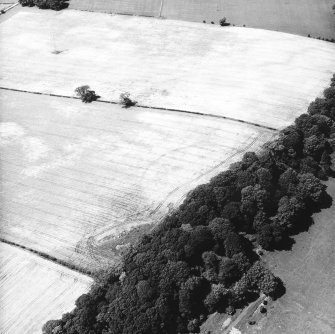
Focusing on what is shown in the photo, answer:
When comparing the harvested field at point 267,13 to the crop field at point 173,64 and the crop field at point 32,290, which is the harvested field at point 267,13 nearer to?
the crop field at point 173,64

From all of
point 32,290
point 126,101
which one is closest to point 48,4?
point 126,101

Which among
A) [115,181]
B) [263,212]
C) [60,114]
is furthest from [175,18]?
[263,212]

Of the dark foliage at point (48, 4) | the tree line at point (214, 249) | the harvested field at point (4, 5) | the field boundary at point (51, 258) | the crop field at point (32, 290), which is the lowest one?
the crop field at point (32, 290)

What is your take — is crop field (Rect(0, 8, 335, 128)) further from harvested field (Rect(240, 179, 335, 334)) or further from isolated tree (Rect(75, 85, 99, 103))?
harvested field (Rect(240, 179, 335, 334))

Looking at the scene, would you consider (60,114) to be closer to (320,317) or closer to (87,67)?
(87,67)

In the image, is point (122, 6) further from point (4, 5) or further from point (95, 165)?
point (95, 165)

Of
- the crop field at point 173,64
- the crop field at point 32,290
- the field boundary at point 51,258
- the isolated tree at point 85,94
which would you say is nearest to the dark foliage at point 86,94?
the isolated tree at point 85,94
